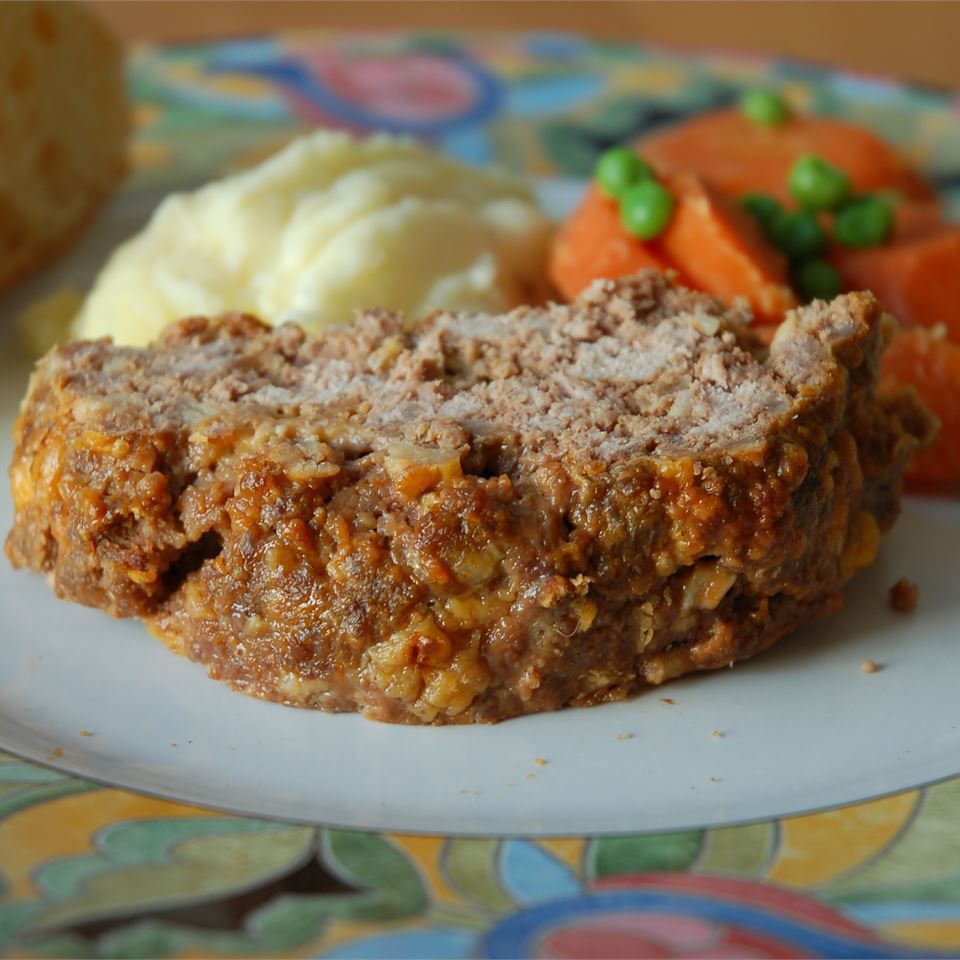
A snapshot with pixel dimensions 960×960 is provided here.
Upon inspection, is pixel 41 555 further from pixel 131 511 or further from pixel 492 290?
pixel 492 290

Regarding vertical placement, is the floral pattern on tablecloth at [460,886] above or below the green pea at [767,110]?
below

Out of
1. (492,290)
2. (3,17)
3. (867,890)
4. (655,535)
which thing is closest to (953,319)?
(492,290)

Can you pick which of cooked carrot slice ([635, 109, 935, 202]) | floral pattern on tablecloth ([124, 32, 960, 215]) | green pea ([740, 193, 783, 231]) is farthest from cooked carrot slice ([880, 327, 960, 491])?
floral pattern on tablecloth ([124, 32, 960, 215])

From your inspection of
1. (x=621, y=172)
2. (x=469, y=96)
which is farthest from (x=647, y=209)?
(x=469, y=96)

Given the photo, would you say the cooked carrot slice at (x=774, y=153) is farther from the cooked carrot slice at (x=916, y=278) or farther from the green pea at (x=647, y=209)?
the green pea at (x=647, y=209)

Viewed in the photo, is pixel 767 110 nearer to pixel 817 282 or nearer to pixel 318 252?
pixel 817 282

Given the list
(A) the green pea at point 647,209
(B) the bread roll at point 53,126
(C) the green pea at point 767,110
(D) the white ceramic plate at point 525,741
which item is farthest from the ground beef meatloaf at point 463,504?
(C) the green pea at point 767,110
